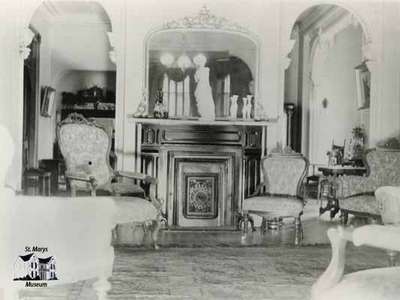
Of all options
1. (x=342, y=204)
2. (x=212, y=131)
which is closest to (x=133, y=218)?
(x=212, y=131)

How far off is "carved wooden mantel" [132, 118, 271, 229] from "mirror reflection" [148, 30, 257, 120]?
100mm

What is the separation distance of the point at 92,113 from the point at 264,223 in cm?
137

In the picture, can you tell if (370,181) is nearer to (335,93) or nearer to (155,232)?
(335,93)

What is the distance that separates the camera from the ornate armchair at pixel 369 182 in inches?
153

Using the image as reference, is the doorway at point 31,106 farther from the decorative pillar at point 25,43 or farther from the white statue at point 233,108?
the white statue at point 233,108

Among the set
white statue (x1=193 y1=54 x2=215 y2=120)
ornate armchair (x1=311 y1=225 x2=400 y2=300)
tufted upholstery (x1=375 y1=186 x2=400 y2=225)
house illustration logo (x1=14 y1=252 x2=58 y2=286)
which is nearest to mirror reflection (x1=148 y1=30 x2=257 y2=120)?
white statue (x1=193 y1=54 x2=215 y2=120)

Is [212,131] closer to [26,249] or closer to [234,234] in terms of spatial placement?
[234,234]

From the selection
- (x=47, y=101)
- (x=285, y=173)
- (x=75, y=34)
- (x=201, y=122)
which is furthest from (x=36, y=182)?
(x=285, y=173)

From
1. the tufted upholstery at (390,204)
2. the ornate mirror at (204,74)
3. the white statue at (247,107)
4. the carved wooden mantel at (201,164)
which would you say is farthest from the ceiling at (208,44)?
the tufted upholstery at (390,204)

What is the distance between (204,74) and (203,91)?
12 cm

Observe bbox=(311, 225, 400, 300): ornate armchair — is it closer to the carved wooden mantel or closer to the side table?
the side table

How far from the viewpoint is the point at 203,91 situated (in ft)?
14.0

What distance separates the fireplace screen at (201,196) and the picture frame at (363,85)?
118 cm

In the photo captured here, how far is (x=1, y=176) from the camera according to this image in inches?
81.4
